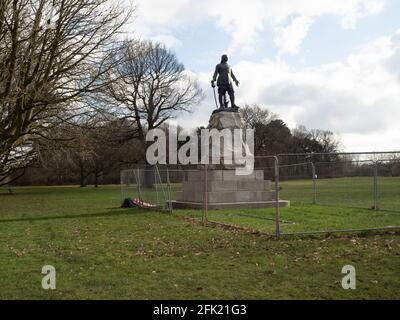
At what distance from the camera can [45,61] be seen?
606 inches

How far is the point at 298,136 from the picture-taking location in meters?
91.9

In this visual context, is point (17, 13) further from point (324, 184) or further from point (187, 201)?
point (324, 184)

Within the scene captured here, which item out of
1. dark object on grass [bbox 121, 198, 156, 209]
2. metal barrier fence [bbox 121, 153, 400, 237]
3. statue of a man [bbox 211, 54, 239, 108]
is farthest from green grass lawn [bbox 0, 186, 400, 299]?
statue of a man [bbox 211, 54, 239, 108]

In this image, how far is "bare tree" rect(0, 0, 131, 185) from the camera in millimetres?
14850

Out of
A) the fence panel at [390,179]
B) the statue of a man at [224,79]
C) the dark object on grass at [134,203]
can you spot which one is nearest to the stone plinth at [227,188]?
the statue of a man at [224,79]

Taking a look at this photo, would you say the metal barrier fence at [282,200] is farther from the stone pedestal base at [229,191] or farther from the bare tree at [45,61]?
the bare tree at [45,61]

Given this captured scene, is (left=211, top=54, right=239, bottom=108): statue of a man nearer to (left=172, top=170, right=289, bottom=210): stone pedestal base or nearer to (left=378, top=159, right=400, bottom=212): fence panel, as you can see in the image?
(left=172, top=170, right=289, bottom=210): stone pedestal base

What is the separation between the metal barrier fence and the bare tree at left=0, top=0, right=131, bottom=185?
4.63 metres

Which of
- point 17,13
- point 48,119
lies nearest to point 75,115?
point 48,119

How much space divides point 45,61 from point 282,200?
1094cm

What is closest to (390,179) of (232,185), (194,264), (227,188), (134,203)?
(232,185)

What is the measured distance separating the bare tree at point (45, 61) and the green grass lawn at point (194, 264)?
4470 millimetres

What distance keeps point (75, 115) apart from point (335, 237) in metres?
11.1

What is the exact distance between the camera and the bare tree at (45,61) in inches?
585
